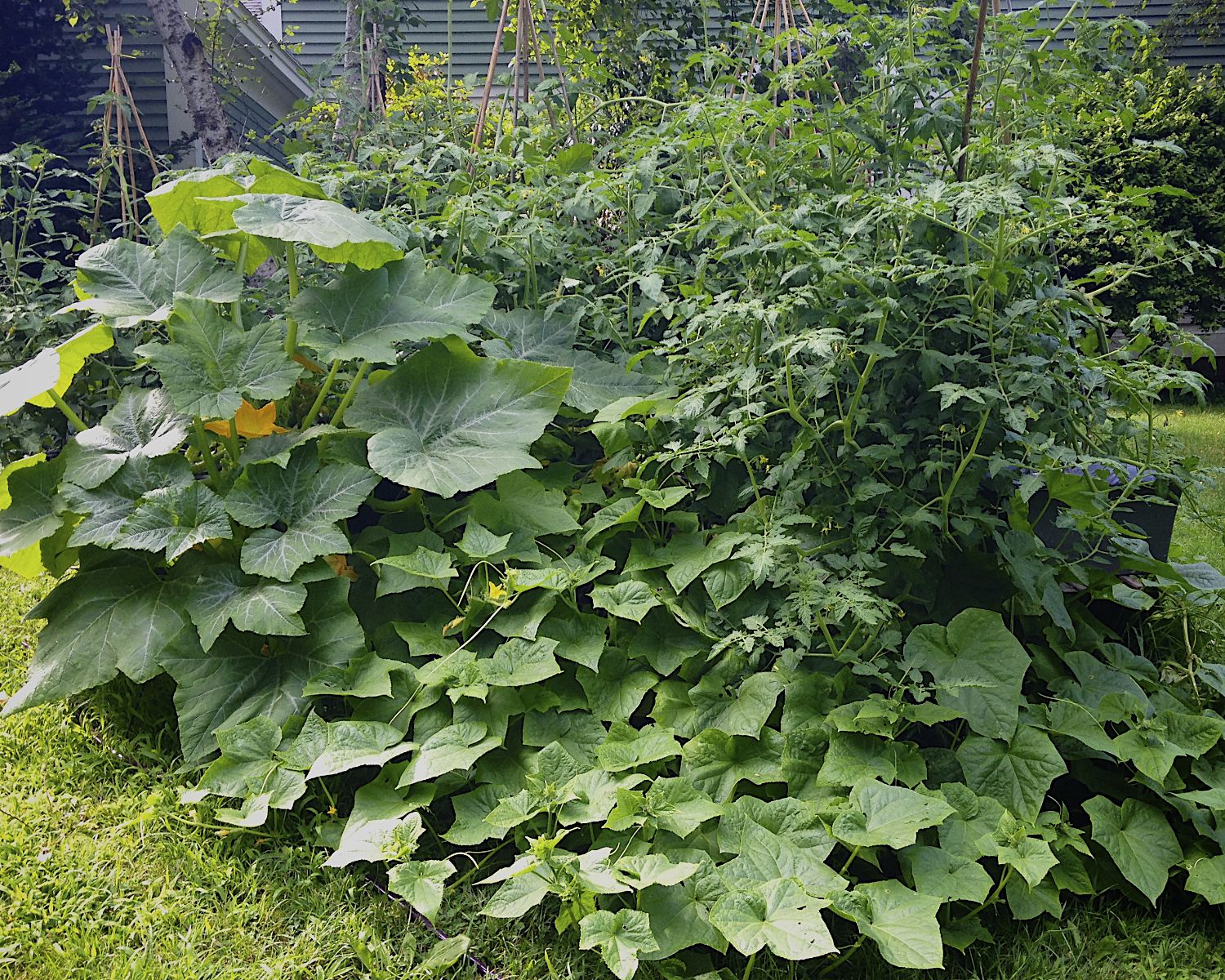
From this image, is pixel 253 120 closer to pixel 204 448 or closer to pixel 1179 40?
pixel 204 448

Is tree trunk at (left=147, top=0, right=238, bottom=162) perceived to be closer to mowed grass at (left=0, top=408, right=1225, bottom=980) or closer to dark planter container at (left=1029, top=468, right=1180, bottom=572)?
mowed grass at (left=0, top=408, right=1225, bottom=980)

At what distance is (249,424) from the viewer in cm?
227

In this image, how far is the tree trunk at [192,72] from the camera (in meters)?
4.86

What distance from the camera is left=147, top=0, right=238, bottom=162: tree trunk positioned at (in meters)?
Result: 4.86

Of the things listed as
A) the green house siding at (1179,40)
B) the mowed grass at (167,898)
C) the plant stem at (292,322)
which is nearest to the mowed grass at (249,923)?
the mowed grass at (167,898)

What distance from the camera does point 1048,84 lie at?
6.68ft

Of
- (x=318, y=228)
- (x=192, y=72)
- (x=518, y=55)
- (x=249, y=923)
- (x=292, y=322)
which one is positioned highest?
(x=518, y=55)

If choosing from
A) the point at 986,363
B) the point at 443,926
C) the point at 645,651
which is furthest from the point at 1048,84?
the point at 443,926

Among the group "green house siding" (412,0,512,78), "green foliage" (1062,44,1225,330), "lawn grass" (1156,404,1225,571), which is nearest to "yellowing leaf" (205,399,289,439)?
"lawn grass" (1156,404,1225,571)

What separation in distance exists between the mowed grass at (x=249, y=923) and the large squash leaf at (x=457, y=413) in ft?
2.60

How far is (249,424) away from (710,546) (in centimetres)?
119

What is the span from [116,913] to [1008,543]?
5.84 feet

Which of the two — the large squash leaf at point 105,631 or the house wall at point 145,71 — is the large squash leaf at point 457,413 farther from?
the house wall at point 145,71

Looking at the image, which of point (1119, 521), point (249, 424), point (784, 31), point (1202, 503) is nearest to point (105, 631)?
point (249, 424)
